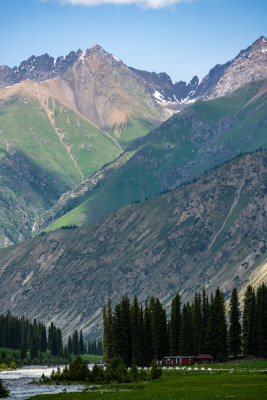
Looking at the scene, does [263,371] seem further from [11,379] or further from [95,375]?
[11,379]

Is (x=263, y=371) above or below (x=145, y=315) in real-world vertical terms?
below

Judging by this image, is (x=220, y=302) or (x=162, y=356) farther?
(x=162, y=356)

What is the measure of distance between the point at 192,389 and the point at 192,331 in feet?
259

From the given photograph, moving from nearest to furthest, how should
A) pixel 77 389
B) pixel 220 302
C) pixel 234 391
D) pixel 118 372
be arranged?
pixel 234 391, pixel 77 389, pixel 118 372, pixel 220 302

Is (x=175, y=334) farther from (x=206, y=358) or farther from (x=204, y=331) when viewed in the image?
(x=206, y=358)

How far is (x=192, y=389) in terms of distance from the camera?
356 feet

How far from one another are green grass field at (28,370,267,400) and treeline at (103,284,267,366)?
36705mm

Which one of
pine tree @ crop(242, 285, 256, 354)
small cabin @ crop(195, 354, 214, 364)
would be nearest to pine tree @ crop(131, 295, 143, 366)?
small cabin @ crop(195, 354, 214, 364)

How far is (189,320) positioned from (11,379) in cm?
4575

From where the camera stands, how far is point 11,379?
167m

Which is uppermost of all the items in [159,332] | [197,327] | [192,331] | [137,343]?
[197,327]

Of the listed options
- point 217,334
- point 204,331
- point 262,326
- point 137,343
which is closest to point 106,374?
point 262,326

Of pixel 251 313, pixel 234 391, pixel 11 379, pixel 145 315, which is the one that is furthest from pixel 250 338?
pixel 234 391

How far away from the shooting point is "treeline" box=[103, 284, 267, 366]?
565 feet
